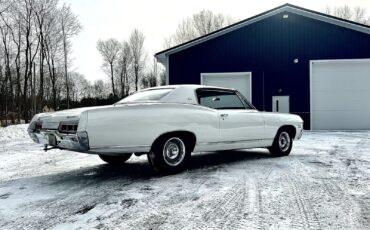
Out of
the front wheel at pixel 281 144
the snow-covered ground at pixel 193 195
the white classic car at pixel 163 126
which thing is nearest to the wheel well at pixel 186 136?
the white classic car at pixel 163 126

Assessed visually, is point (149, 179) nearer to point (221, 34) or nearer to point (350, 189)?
point (350, 189)

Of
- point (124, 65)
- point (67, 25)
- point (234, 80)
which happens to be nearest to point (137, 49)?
point (124, 65)

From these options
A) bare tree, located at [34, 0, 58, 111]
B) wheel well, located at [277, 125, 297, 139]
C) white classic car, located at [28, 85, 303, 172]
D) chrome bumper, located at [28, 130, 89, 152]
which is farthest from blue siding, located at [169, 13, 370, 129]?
bare tree, located at [34, 0, 58, 111]

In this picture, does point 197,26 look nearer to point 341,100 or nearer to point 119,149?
point 341,100

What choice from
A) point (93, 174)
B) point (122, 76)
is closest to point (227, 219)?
point (93, 174)

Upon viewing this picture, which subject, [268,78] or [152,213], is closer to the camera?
[152,213]

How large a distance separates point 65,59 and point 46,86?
10399 mm

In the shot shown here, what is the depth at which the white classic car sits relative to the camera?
4.41 m

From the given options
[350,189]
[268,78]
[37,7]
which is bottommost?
[350,189]

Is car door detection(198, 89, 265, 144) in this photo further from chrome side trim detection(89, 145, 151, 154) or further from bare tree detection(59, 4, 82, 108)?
bare tree detection(59, 4, 82, 108)

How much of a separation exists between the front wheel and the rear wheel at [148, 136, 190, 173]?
8.38 feet

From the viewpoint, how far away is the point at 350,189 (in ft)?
14.4

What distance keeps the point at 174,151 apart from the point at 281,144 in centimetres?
307

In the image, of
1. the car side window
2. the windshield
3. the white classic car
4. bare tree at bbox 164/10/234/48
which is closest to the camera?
the white classic car
